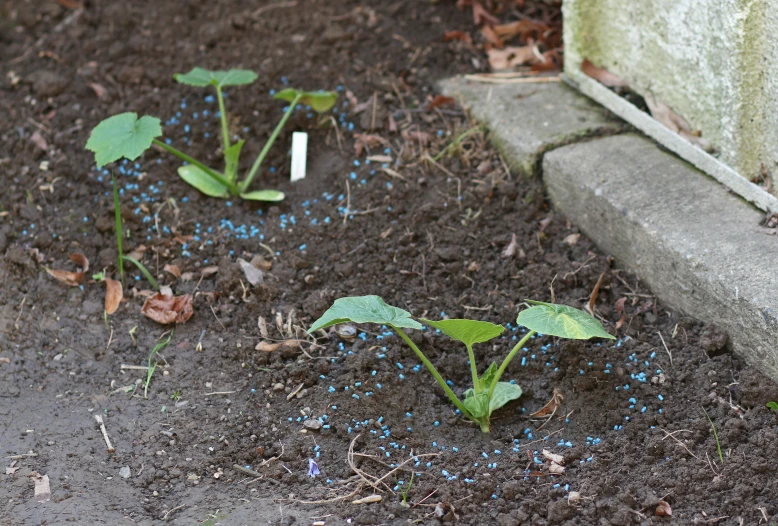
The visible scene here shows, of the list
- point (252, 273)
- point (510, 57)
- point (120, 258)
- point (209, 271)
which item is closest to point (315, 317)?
point (252, 273)

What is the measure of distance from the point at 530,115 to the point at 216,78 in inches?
41.9

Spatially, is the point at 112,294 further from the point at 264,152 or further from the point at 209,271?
the point at 264,152

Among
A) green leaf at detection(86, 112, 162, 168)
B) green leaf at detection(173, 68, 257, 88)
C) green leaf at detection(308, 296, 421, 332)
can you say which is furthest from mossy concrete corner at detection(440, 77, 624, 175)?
green leaf at detection(86, 112, 162, 168)

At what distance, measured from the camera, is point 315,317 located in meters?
2.30

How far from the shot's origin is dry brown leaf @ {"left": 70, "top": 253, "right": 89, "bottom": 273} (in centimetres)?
253

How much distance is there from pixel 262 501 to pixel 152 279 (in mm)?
898

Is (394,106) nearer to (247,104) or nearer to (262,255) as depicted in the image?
(247,104)

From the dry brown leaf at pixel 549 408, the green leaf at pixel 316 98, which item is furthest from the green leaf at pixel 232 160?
the dry brown leaf at pixel 549 408

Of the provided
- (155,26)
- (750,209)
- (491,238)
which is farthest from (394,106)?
(750,209)

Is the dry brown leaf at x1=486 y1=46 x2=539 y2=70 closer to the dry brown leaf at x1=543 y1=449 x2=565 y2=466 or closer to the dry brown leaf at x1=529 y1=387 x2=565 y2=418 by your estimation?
the dry brown leaf at x1=529 y1=387 x2=565 y2=418

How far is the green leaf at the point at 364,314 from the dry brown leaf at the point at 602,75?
4.55 feet

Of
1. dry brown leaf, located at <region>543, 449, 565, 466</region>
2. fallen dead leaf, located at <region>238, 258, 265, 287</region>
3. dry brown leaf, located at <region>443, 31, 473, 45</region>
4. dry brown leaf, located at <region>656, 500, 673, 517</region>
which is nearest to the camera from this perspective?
dry brown leaf, located at <region>656, 500, 673, 517</region>

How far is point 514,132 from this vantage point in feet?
9.06

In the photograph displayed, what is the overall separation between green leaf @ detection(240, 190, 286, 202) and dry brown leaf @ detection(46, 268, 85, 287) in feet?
1.89
